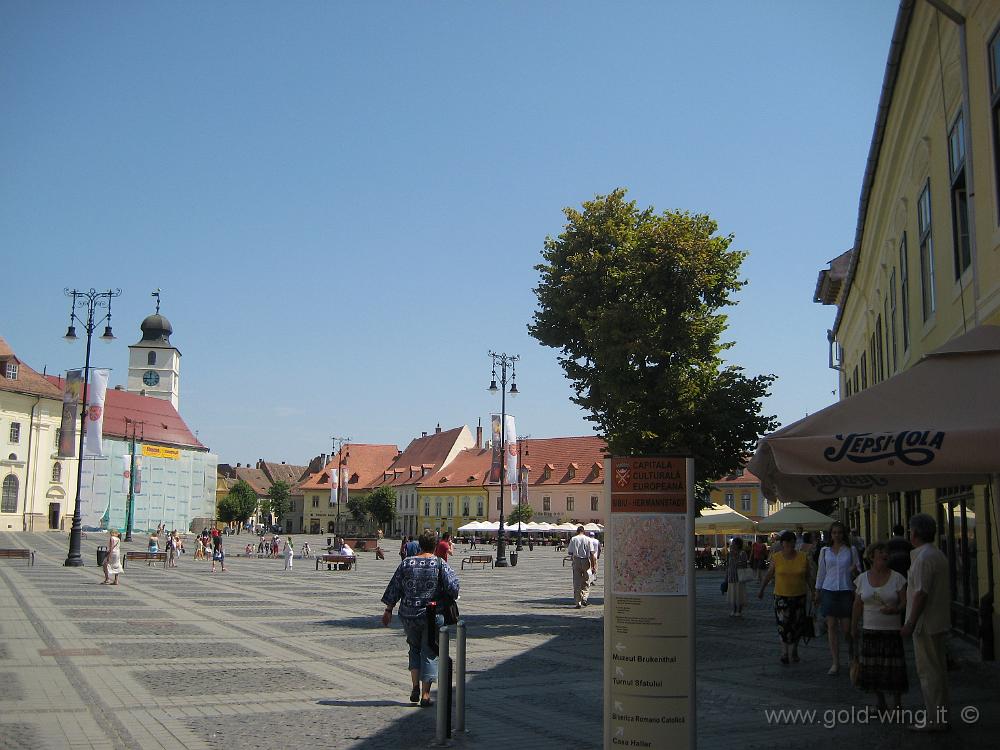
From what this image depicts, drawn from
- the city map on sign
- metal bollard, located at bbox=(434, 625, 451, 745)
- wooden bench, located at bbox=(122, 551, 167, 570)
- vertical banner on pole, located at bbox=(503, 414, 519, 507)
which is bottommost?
wooden bench, located at bbox=(122, 551, 167, 570)

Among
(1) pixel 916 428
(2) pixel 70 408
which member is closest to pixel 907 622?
(1) pixel 916 428

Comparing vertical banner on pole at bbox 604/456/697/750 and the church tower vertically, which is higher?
the church tower

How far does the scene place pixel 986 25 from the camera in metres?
10.7

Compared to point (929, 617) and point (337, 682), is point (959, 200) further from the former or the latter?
point (337, 682)

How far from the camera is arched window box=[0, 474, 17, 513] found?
8156 centimetres

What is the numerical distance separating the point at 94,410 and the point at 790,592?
3629 centimetres

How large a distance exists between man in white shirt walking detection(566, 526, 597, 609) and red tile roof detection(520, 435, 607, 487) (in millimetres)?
75272

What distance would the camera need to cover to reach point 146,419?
361ft

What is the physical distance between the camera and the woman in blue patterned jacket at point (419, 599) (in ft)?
31.6

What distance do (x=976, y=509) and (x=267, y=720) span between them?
32.0ft

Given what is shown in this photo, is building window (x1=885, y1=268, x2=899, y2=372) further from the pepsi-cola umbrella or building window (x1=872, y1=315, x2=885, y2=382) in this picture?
the pepsi-cola umbrella

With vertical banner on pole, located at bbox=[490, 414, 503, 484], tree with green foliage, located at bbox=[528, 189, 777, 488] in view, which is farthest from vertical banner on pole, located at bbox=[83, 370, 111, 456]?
tree with green foliage, located at bbox=[528, 189, 777, 488]

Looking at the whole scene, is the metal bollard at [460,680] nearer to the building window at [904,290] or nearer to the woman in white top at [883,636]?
the woman in white top at [883,636]

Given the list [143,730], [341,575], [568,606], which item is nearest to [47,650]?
[143,730]
